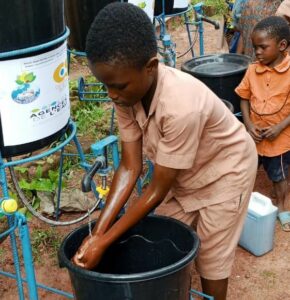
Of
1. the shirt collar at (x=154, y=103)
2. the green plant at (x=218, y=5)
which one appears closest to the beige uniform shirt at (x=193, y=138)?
the shirt collar at (x=154, y=103)

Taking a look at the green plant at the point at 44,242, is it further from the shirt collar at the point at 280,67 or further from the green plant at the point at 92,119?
the shirt collar at the point at 280,67

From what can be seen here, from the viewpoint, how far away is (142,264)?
2.30m

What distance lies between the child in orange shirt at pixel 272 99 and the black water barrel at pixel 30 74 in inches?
61.0

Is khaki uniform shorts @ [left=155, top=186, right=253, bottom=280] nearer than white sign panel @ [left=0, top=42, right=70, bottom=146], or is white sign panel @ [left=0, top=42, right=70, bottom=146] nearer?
→ white sign panel @ [left=0, top=42, right=70, bottom=146]

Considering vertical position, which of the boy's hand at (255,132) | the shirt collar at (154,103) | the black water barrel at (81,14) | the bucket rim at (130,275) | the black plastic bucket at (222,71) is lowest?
the boy's hand at (255,132)

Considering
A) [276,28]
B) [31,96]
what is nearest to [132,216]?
[31,96]

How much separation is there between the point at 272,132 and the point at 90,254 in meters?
1.80

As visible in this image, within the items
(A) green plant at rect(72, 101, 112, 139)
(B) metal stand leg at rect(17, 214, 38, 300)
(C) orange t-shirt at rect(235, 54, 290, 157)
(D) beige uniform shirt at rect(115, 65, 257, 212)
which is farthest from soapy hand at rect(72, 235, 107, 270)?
(A) green plant at rect(72, 101, 112, 139)

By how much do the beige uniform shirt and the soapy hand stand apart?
1.18 feet

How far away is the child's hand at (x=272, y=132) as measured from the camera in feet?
11.2

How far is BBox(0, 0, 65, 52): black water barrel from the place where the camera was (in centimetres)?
198

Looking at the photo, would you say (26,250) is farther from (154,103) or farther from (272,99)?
(272,99)

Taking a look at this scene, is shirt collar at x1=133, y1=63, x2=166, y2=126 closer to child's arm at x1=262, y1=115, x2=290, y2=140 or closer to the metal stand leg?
the metal stand leg

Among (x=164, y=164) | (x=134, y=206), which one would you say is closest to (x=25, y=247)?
(x=134, y=206)
